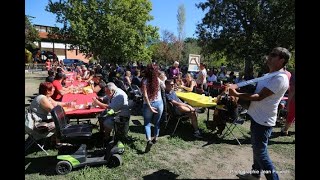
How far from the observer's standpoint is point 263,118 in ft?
11.1

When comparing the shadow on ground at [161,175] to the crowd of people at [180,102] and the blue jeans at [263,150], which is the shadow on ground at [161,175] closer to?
the crowd of people at [180,102]

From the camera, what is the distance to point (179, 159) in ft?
16.4

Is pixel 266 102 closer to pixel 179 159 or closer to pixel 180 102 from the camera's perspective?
pixel 179 159

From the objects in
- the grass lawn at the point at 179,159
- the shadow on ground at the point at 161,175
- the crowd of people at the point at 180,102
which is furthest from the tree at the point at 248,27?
the shadow on ground at the point at 161,175

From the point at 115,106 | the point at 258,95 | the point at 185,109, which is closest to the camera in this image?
the point at 258,95

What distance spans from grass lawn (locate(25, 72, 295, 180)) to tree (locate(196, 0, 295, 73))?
685 inches

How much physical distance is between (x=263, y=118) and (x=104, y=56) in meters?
24.1

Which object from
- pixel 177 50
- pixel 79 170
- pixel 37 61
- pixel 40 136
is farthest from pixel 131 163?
pixel 177 50

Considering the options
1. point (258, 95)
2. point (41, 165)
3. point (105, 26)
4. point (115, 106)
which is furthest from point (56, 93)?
point (105, 26)

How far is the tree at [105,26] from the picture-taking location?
2511 cm

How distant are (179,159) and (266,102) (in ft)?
7.01

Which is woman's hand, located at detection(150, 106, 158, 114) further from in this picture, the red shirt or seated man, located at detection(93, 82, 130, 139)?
Result: the red shirt

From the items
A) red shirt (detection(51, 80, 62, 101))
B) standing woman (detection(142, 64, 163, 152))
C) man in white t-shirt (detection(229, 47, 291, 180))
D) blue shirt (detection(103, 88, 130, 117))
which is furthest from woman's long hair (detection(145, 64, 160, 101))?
red shirt (detection(51, 80, 62, 101))

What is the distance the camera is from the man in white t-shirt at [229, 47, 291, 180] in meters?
3.27
